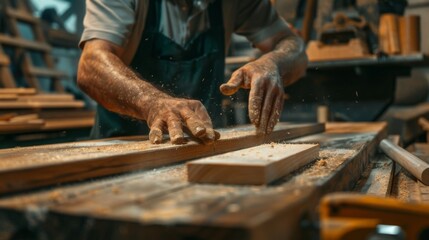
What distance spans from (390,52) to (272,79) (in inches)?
97.2

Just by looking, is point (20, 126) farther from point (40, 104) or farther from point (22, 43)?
point (22, 43)

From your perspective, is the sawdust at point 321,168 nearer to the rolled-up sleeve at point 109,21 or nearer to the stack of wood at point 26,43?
the rolled-up sleeve at point 109,21

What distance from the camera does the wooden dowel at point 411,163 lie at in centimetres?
164

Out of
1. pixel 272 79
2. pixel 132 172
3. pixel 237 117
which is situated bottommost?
pixel 237 117

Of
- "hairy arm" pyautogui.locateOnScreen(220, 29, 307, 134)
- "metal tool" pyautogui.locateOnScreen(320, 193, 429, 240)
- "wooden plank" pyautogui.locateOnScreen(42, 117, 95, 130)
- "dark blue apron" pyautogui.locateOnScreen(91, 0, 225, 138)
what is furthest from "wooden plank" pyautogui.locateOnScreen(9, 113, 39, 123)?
"metal tool" pyautogui.locateOnScreen(320, 193, 429, 240)

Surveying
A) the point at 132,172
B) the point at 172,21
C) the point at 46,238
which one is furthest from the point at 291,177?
the point at 172,21

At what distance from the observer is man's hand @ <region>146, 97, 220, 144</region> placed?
1.70 m

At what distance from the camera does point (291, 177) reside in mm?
1245

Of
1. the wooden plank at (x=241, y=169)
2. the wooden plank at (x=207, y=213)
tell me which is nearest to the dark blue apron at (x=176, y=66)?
the wooden plank at (x=241, y=169)

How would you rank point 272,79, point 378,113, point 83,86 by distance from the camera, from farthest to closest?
point 378,113 < point 83,86 < point 272,79

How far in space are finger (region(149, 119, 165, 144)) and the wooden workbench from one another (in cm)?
55

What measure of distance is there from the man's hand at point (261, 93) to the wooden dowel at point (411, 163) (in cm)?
56

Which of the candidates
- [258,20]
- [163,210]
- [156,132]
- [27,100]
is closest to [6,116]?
[27,100]

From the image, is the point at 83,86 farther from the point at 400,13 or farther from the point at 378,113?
the point at 400,13
